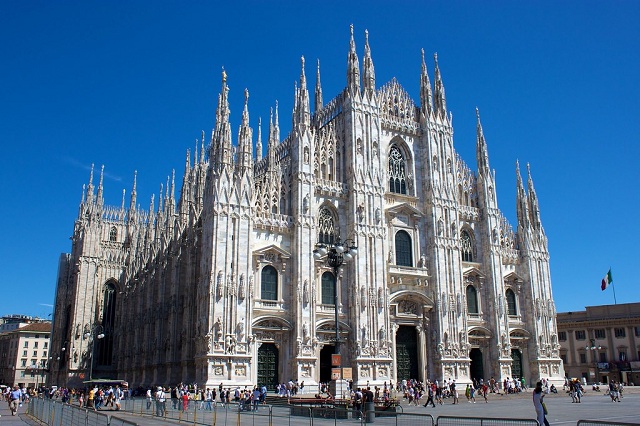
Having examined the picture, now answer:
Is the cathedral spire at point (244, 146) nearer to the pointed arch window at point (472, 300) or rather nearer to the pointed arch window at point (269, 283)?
the pointed arch window at point (269, 283)

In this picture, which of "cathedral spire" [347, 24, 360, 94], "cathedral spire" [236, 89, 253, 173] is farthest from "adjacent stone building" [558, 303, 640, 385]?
"cathedral spire" [236, 89, 253, 173]

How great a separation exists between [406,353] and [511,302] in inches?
483

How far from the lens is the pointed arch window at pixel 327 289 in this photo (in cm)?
4291

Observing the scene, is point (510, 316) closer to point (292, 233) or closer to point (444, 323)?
point (444, 323)

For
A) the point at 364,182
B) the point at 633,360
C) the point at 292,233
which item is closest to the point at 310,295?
the point at 292,233

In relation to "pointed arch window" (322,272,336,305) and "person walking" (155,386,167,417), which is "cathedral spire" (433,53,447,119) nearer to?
"pointed arch window" (322,272,336,305)

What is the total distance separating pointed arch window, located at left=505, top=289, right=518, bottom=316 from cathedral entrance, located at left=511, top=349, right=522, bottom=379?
3.25 meters

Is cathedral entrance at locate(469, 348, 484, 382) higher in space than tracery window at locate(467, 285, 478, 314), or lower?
lower

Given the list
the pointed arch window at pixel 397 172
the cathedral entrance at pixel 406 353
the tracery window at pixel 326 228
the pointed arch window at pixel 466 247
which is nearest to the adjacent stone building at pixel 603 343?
the pointed arch window at pixel 466 247

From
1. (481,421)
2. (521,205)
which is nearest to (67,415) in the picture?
(481,421)

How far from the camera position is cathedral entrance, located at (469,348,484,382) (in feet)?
161

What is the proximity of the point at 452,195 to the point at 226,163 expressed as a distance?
2027 cm

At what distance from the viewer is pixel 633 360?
70125 millimetres

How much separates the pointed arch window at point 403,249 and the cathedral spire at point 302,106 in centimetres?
1186
